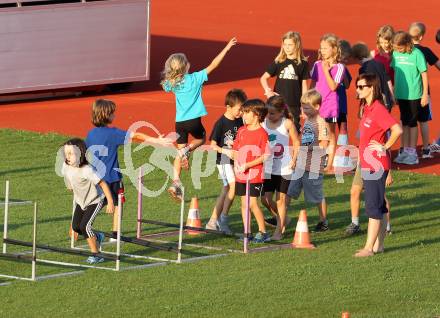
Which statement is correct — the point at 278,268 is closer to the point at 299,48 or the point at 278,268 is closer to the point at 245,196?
the point at 245,196

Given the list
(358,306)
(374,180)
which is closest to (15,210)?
(374,180)

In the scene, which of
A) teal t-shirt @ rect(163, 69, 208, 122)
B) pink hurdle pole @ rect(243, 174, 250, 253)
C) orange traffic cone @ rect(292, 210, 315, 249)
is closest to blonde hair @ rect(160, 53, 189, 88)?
teal t-shirt @ rect(163, 69, 208, 122)

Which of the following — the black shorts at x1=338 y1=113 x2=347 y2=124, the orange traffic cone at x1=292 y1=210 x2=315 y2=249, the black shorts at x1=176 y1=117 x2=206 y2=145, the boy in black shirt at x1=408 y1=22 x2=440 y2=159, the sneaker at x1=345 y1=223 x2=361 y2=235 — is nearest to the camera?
the orange traffic cone at x1=292 y1=210 x2=315 y2=249

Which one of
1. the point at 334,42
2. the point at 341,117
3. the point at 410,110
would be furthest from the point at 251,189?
the point at 410,110

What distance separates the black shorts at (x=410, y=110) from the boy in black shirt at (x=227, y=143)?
550 centimetres

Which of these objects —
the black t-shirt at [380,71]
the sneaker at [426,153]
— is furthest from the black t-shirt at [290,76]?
the sneaker at [426,153]

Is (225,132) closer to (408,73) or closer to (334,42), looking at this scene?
(334,42)

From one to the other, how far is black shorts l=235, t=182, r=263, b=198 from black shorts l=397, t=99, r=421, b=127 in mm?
5972

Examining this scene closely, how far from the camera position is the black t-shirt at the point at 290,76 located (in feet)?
58.7

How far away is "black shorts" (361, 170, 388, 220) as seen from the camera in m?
13.8

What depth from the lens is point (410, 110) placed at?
2000 centimetres

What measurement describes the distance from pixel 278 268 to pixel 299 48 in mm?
5240

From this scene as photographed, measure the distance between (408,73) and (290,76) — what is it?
257 cm

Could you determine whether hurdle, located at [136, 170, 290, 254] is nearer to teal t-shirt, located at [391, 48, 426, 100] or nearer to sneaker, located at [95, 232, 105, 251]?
sneaker, located at [95, 232, 105, 251]
